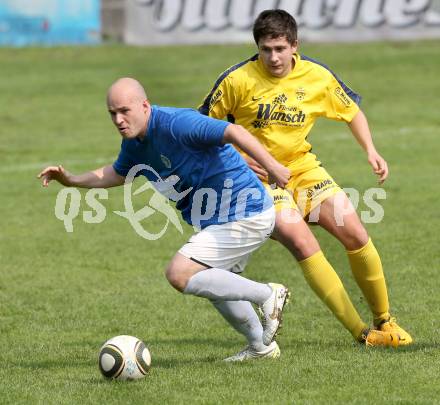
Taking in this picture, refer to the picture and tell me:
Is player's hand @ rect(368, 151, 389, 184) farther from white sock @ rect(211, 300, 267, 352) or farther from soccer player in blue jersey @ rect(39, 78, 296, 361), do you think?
white sock @ rect(211, 300, 267, 352)

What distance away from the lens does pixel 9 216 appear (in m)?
14.1

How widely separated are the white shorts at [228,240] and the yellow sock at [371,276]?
1157mm

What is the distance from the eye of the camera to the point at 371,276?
8312 millimetres

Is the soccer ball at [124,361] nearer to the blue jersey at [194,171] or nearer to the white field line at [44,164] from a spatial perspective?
the blue jersey at [194,171]

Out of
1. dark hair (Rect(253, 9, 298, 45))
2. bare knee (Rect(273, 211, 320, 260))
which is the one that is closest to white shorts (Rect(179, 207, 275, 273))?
bare knee (Rect(273, 211, 320, 260))

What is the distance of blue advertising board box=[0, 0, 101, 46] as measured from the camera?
28.6 meters

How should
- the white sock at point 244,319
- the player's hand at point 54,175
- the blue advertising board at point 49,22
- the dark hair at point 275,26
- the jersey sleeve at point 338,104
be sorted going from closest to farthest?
the white sock at point 244,319 → the player's hand at point 54,175 → the dark hair at point 275,26 → the jersey sleeve at point 338,104 → the blue advertising board at point 49,22

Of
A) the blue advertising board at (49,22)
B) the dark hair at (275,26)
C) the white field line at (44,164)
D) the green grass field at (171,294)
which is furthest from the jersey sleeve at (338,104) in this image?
the blue advertising board at (49,22)

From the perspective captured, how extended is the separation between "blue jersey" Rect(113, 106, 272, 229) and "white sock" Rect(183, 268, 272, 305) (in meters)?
0.37

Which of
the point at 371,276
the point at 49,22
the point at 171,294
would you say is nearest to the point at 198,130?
the point at 371,276

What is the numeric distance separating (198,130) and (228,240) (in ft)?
2.65

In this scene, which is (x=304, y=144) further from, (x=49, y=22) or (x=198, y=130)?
(x=49, y=22)

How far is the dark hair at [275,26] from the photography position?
25.6 ft

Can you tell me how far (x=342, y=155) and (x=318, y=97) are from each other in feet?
31.9
